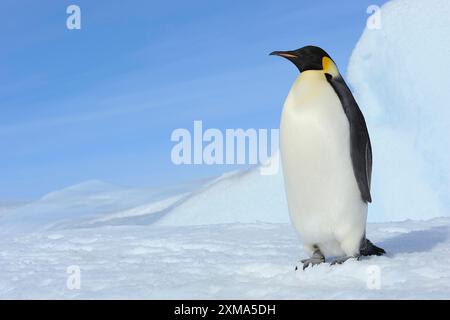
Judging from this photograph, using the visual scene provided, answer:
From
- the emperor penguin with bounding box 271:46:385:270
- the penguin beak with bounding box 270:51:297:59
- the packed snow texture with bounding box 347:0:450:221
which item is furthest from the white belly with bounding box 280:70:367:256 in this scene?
the packed snow texture with bounding box 347:0:450:221

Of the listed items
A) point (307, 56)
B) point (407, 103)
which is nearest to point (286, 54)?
point (307, 56)

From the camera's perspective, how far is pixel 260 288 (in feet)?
8.65

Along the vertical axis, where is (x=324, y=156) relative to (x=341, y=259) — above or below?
above

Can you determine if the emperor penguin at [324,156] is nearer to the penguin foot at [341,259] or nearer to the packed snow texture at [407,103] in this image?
the penguin foot at [341,259]

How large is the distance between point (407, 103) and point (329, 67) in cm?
642

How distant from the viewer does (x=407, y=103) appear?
9094 millimetres

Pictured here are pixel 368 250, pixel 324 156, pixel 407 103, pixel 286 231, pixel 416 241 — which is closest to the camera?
pixel 324 156

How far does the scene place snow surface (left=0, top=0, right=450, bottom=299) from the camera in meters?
2.76

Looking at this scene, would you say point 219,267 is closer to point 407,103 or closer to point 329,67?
point 329,67

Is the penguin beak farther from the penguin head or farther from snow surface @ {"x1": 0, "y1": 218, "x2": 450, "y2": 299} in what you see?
snow surface @ {"x1": 0, "y1": 218, "x2": 450, "y2": 299}

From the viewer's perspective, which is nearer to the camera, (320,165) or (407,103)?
(320,165)

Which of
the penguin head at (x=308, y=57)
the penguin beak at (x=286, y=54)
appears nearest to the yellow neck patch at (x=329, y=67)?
the penguin head at (x=308, y=57)

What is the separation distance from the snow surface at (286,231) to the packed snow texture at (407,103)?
16 mm
